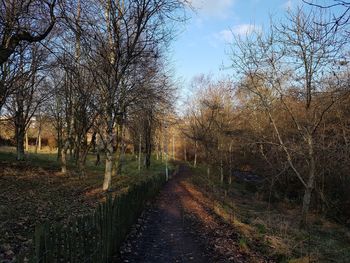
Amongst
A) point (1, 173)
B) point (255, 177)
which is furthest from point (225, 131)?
point (1, 173)

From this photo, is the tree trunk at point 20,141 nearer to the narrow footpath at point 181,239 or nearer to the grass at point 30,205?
the grass at point 30,205

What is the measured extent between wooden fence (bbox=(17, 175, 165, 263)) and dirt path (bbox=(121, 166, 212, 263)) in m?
0.47

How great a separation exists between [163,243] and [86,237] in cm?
423

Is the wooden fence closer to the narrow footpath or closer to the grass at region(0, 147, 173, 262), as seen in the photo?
the grass at region(0, 147, 173, 262)

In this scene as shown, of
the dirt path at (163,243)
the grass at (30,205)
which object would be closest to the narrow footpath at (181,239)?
the dirt path at (163,243)

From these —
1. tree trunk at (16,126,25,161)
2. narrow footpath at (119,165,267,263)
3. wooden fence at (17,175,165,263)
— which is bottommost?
narrow footpath at (119,165,267,263)

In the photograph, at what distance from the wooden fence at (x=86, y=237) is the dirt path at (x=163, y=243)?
0.47 metres

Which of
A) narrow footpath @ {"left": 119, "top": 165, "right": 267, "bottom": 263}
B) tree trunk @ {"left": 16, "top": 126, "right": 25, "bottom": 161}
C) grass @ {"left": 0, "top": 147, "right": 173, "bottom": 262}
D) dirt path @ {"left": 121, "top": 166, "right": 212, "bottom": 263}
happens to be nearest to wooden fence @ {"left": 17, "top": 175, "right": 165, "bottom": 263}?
grass @ {"left": 0, "top": 147, "right": 173, "bottom": 262}

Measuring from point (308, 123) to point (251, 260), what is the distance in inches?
356

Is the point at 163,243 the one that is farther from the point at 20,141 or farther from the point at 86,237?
the point at 20,141

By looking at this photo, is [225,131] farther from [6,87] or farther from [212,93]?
[6,87]

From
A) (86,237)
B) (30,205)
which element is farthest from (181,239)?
(30,205)

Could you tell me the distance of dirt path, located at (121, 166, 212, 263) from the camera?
7.73 meters

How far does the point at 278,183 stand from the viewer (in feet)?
97.3
